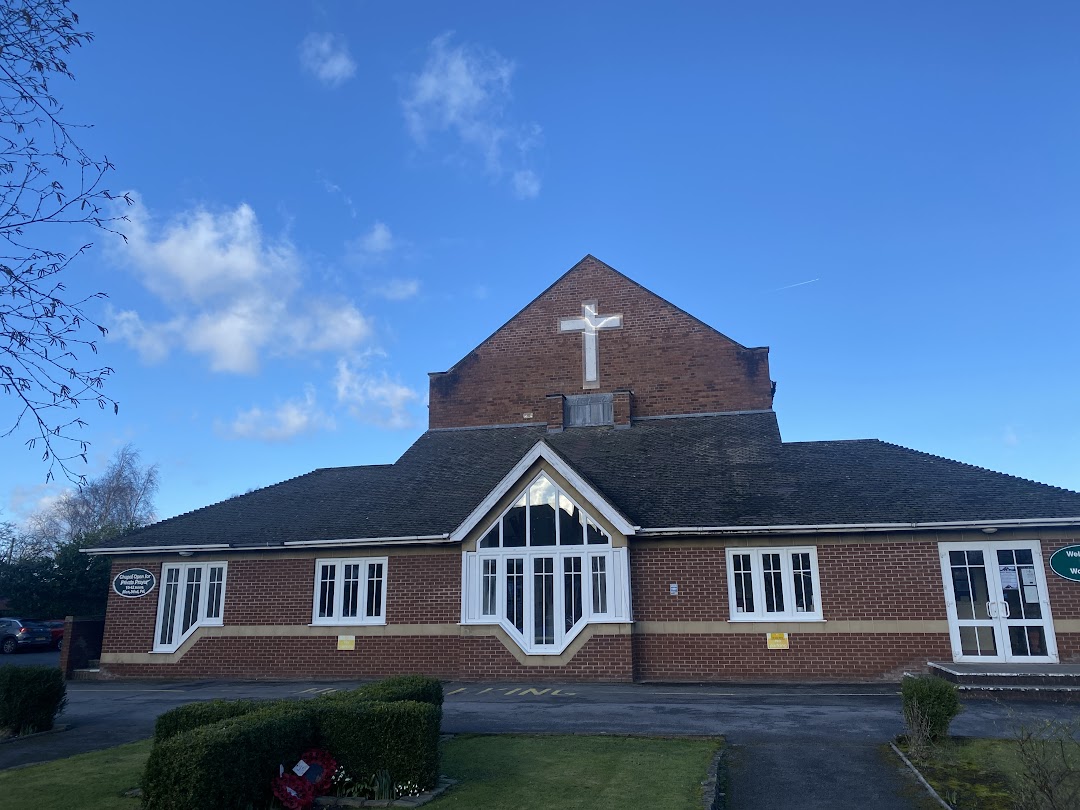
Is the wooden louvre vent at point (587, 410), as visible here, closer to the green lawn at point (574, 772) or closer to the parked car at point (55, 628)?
the green lawn at point (574, 772)

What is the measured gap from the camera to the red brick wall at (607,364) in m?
24.2

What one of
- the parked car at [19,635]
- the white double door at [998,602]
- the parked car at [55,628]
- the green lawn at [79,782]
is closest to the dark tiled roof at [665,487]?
the white double door at [998,602]

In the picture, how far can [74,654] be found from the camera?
21203mm

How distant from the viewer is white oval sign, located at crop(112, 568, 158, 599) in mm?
20625

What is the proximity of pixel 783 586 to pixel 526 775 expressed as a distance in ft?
34.1

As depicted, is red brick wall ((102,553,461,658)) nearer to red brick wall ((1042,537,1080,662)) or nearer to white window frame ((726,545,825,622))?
white window frame ((726,545,825,622))

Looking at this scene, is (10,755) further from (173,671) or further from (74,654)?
(74,654)

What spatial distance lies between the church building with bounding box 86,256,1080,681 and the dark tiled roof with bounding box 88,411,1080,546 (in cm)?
8

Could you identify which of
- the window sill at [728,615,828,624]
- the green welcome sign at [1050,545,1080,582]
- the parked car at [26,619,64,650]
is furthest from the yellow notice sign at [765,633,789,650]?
the parked car at [26,619,64,650]

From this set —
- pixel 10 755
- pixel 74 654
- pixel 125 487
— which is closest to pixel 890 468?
pixel 10 755

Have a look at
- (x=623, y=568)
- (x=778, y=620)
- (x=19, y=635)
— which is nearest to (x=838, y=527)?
(x=778, y=620)

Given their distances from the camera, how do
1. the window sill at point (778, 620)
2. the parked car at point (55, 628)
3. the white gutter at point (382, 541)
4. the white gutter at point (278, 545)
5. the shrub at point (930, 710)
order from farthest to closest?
the parked car at point (55, 628) < the white gutter at point (278, 545) < the white gutter at point (382, 541) < the window sill at point (778, 620) < the shrub at point (930, 710)

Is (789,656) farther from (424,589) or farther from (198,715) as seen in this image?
(198,715)

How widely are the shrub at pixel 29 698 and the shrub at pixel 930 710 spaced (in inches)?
507
